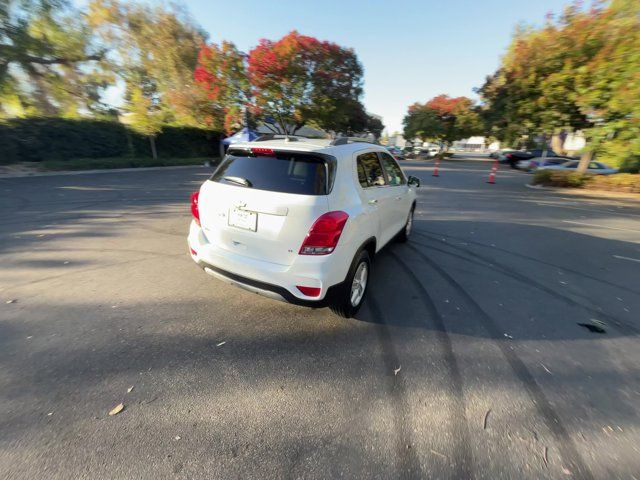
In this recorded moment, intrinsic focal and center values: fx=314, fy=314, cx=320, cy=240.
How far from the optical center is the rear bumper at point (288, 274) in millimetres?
2783

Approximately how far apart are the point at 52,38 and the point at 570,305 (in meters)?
27.8

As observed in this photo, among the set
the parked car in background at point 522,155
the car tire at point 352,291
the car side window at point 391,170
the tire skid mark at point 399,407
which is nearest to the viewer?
the tire skid mark at point 399,407

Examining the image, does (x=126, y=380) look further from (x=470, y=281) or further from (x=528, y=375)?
(x=470, y=281)

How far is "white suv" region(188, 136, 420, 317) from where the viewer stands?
2779 mm

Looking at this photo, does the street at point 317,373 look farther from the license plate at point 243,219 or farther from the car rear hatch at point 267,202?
the license plate at point 243,219

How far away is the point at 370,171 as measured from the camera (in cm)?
379

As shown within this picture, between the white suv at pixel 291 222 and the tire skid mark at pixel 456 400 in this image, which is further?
the white suv at pixel 291 222

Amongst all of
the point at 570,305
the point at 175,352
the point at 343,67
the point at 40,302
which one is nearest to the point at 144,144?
the point at 343,67

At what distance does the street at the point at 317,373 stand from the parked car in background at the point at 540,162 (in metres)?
22.1

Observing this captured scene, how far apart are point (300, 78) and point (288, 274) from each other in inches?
723

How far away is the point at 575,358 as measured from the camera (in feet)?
9.61

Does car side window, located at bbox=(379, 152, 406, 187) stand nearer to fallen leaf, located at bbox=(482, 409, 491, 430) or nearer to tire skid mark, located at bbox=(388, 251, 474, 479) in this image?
tire skid mark, located at bbox=(388, 251, 474, 479)

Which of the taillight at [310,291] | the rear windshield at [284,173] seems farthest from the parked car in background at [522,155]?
the taillight at [310,291]

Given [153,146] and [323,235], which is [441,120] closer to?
[153,146]
